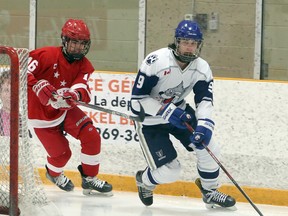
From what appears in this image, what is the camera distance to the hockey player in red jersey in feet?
15.6

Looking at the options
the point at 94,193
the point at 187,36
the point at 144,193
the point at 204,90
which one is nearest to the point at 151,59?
the point at 187,36

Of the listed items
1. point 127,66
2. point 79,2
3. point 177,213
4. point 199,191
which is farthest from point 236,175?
point 79,2

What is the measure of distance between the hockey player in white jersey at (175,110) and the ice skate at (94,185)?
1.15 ft

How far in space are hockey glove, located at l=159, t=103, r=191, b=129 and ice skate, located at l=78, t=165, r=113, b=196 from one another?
2.62ft

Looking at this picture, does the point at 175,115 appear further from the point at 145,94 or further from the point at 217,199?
the point at 217,199

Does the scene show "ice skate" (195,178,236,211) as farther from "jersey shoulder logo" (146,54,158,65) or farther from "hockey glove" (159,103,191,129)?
"jersey shoulder logo" (146,54,158,65)

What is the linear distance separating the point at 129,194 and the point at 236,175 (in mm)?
674

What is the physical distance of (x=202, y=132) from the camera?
448cm

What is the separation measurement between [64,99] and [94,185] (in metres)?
0.68

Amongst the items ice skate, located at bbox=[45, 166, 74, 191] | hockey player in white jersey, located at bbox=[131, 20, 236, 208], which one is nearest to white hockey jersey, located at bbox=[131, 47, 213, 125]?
hockey player in white jersey, located at bbox=[131, 20, 236, 208]

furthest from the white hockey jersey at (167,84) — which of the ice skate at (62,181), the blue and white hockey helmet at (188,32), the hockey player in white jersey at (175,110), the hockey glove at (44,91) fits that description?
the ice skate at (62,181)

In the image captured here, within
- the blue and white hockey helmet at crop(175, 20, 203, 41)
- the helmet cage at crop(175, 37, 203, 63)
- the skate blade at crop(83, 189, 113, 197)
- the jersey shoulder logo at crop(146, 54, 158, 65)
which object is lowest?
the skate blade at crop(83, 189, 113, 197)

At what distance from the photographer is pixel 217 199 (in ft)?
15.7

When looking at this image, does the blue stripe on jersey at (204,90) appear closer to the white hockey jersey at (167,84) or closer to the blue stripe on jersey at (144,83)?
the white hockey jersey at (167,84)
